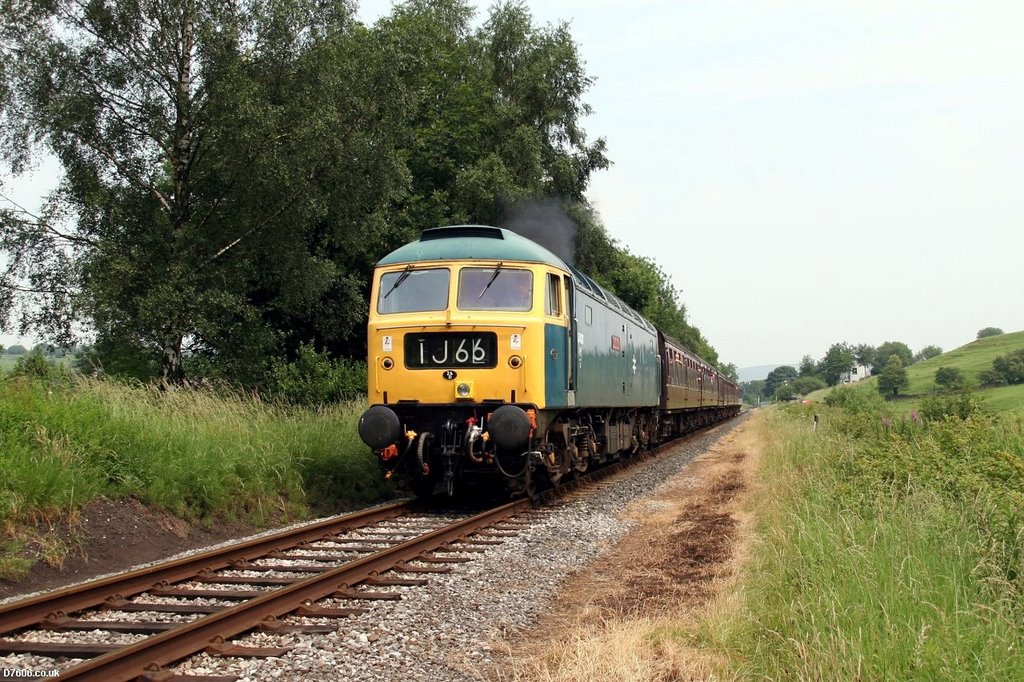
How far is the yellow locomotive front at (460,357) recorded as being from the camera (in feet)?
34.2

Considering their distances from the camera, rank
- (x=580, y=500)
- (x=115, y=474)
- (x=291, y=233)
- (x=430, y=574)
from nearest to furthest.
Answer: (x=430, y=574) → (x=115, y=474) → (x=580, y=500) → (x=291, y=233)

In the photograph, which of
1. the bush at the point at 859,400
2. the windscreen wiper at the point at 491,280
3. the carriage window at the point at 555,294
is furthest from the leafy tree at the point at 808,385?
the windscreen wiper at the point at 491,280

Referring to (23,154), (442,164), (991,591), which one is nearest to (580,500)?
(991,591)

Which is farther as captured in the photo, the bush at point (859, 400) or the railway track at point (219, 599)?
the bush at point (859, 400)

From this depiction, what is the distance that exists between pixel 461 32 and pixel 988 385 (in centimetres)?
2709

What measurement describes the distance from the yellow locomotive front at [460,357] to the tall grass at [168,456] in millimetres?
1382

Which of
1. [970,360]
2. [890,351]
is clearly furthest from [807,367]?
[970,360]

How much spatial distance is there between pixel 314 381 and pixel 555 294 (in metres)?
8.74

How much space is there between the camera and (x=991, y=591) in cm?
493

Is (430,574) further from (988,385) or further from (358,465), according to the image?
(988,385)

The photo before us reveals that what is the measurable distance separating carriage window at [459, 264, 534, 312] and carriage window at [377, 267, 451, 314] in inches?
10.1

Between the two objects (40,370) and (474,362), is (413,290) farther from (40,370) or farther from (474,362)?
(40,370)

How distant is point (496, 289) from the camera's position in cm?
1098

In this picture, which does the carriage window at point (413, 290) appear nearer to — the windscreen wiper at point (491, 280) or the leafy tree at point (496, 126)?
the windscreen wiper at point (491, 280)
